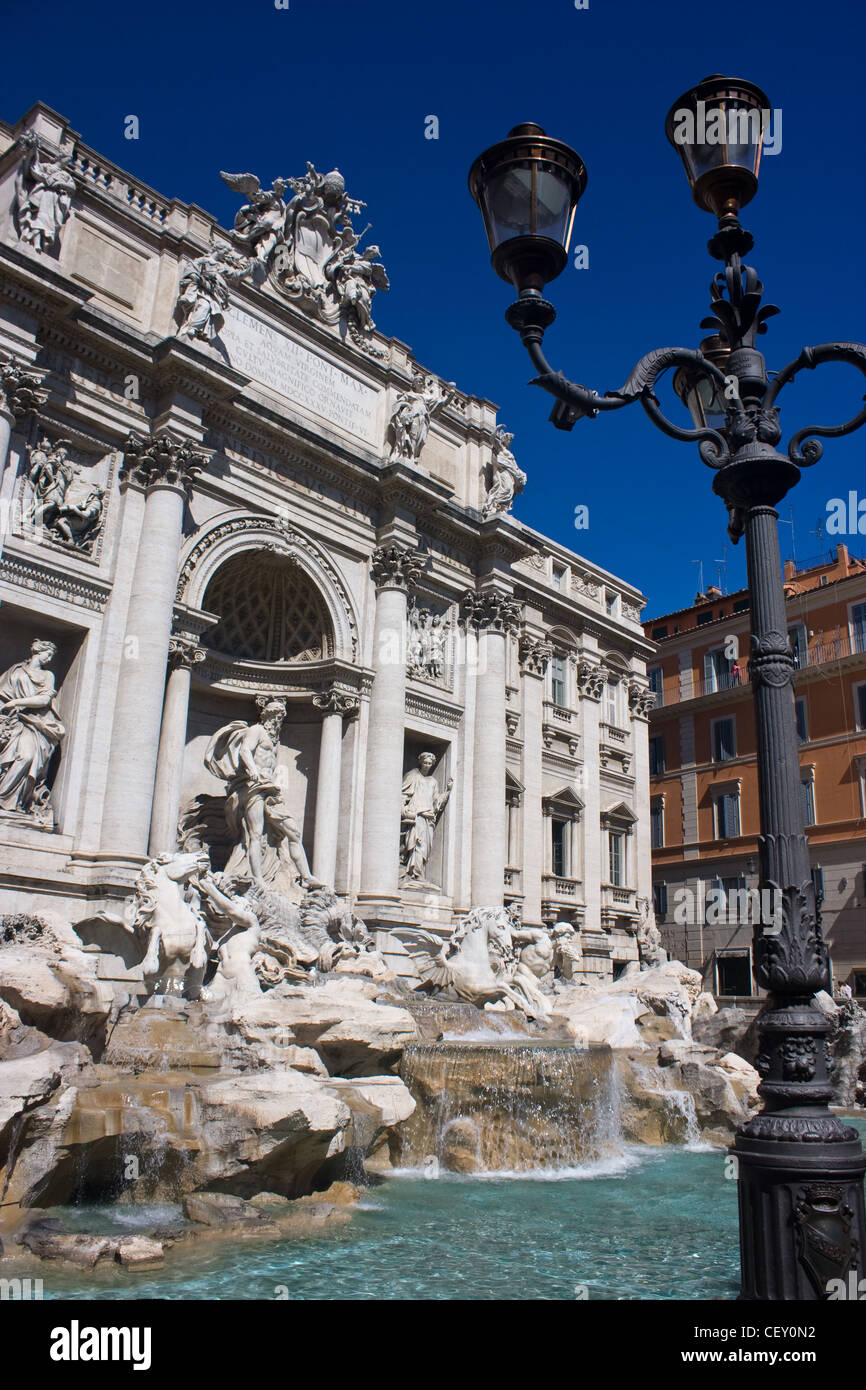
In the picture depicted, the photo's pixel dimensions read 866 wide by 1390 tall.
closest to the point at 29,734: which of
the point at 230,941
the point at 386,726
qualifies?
the point at 230,941

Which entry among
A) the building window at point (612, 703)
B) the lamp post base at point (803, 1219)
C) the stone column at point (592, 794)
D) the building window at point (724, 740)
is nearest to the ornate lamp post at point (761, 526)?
the lamp post base at point (803, 1219)

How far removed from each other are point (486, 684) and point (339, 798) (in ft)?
16.4

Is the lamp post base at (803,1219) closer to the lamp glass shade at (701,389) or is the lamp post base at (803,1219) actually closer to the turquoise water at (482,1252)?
the turquoise water at (482,1252)

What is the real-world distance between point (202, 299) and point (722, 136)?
14.2 m

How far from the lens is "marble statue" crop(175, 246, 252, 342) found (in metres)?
18.2

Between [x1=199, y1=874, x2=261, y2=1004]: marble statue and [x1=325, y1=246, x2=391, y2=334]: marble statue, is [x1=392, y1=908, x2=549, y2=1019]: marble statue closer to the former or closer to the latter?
[x1=199, y1=874, x2=261, y2=1004]: marble statue

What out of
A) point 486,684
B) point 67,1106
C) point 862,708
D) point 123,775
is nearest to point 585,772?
point 486,684

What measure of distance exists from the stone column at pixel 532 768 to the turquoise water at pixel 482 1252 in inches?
540

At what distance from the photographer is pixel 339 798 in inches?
806

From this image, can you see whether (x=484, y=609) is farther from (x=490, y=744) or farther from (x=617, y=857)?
(x=617, y=857)

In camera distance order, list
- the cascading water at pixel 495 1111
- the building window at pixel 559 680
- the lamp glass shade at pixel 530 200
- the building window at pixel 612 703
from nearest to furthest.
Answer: the lamp glass shade at pixel 530 200 → the cascading water at pixel 495 1111 → the building window at pixel 559 680 → the building window at pixel 612 703

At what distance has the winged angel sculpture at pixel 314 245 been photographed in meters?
20.9

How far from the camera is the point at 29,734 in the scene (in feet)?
51.9

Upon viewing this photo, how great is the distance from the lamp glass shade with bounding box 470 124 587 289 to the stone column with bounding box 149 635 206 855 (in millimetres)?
12906
